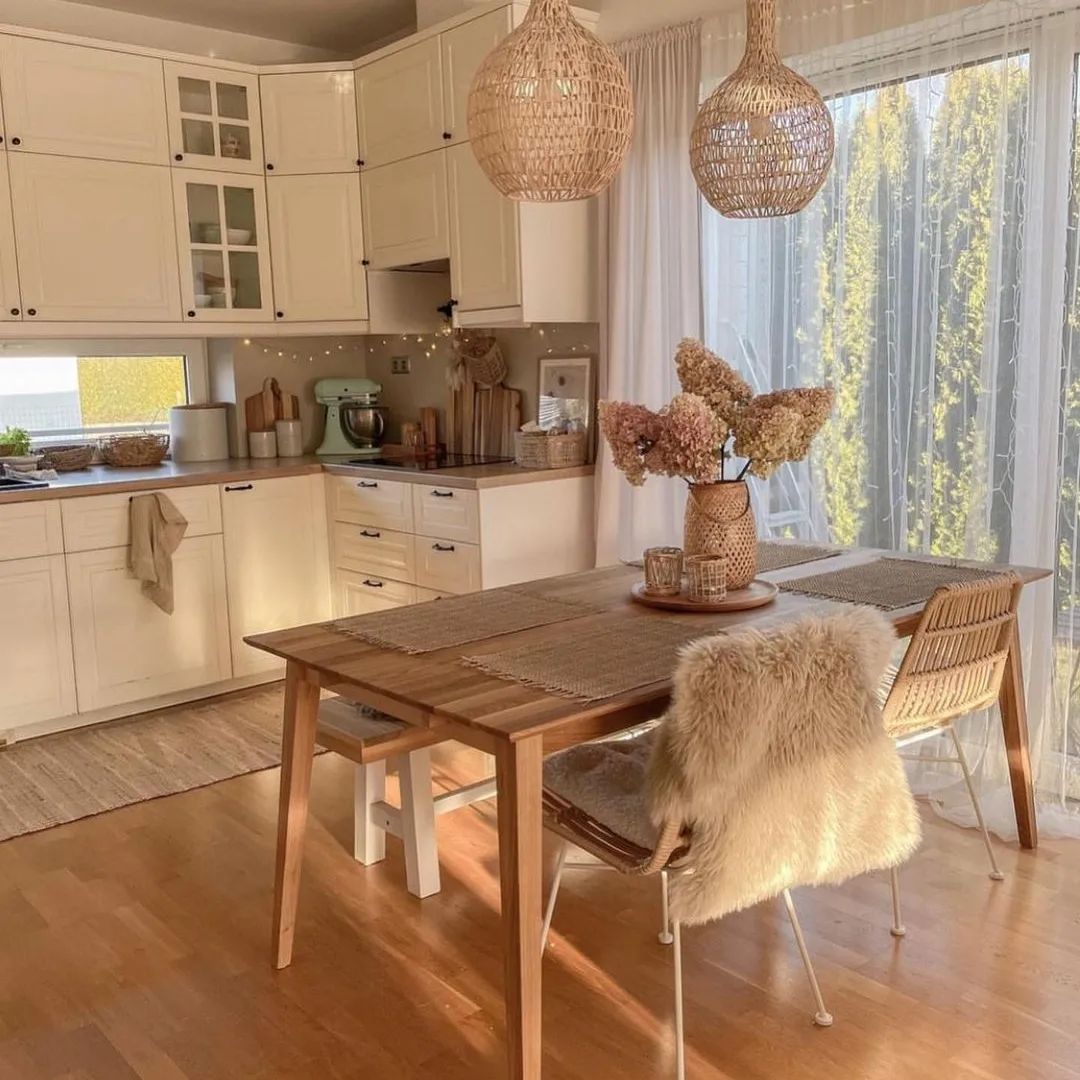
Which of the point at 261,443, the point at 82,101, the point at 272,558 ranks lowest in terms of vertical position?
the point at 272,558

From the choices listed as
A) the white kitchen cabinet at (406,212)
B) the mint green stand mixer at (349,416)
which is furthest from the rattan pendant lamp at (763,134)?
the mint green stand mixer at (349,416)

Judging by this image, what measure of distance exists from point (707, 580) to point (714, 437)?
314 millimetres

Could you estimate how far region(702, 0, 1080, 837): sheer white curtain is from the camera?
2893 millimetres

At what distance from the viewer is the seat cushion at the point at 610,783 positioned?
81.1 inches

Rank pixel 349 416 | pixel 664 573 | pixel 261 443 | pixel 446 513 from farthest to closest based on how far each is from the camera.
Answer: pixel 349 416 < pixel 261 443 < pixel 446 513 < pixel 664 573

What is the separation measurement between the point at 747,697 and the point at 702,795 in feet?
0.59

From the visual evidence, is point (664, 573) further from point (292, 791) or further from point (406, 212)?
point (406, 212)

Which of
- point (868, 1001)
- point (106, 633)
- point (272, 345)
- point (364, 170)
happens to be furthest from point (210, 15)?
point (868, 1001)

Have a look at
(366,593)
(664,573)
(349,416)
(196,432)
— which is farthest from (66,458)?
(664,573)

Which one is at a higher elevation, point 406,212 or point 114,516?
point 406,212

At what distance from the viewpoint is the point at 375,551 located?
436cm

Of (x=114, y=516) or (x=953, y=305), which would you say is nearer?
(x=953, y=305)

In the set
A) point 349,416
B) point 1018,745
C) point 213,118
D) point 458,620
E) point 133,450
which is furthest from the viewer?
point 349,416

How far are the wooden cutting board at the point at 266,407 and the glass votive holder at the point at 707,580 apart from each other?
293cm
